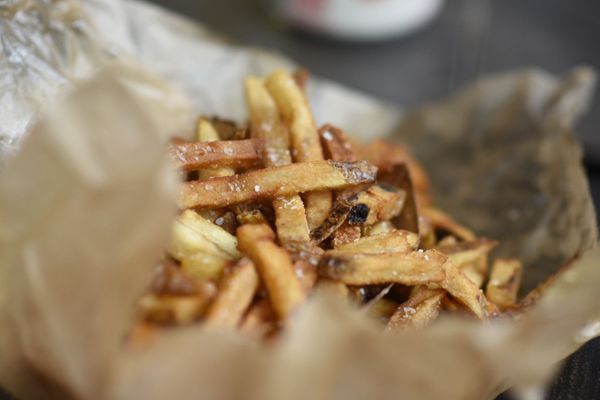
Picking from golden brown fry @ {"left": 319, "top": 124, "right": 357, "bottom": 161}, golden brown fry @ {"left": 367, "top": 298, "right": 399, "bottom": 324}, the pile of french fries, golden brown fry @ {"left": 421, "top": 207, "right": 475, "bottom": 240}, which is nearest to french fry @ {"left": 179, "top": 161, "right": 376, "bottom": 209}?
the pile of french fries

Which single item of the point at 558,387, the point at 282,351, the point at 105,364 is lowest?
the point at 558,387

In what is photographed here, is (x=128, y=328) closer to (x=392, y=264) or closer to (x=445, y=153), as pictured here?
(x=392, y=264)

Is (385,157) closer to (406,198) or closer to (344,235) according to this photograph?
(406,198)

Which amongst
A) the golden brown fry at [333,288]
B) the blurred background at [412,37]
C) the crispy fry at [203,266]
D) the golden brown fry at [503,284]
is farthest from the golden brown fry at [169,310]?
the blurred background at [412,37]

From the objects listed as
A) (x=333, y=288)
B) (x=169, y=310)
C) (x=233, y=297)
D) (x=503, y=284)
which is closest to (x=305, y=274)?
(x=333, y=288)

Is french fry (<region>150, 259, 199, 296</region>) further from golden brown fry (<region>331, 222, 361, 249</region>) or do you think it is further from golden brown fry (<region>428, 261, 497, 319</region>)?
golden brown fry (<region>428, 261, 497, 319</region>)

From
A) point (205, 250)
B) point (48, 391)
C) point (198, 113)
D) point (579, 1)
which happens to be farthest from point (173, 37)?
point (579, 1)
